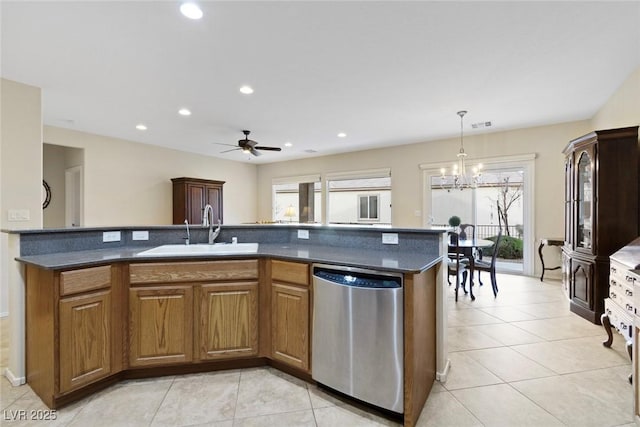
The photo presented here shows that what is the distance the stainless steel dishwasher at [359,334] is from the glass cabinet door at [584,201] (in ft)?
10.0

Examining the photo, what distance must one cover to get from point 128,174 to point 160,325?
17.1 ft

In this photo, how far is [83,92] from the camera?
3.74 m

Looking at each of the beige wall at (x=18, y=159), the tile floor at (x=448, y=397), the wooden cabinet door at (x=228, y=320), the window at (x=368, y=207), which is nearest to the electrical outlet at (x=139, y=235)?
the wooden cabinet door at (x=228, y=320)

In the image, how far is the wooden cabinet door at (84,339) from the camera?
1.85 meters

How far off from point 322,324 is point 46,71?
380cm

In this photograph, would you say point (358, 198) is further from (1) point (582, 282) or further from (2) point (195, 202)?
(1) point (582, 282)

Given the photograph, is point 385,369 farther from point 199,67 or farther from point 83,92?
point 83,92

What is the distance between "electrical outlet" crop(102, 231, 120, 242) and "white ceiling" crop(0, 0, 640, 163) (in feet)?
5.35

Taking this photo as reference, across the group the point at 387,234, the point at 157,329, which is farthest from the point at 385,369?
the point at 157,329

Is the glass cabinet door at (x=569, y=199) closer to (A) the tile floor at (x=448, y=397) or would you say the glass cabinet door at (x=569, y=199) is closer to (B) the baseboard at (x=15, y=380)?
(A) the tile floor at (x=448, y=397)

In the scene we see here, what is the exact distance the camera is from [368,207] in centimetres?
836

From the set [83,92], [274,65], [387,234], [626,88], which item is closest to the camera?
[387,234]

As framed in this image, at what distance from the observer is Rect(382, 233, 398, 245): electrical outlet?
7.92 ft

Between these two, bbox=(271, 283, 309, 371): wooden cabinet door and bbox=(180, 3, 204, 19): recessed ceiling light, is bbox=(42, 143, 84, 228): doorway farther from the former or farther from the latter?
bbox=(271, 283, 309, 371): wooden cabinet door
